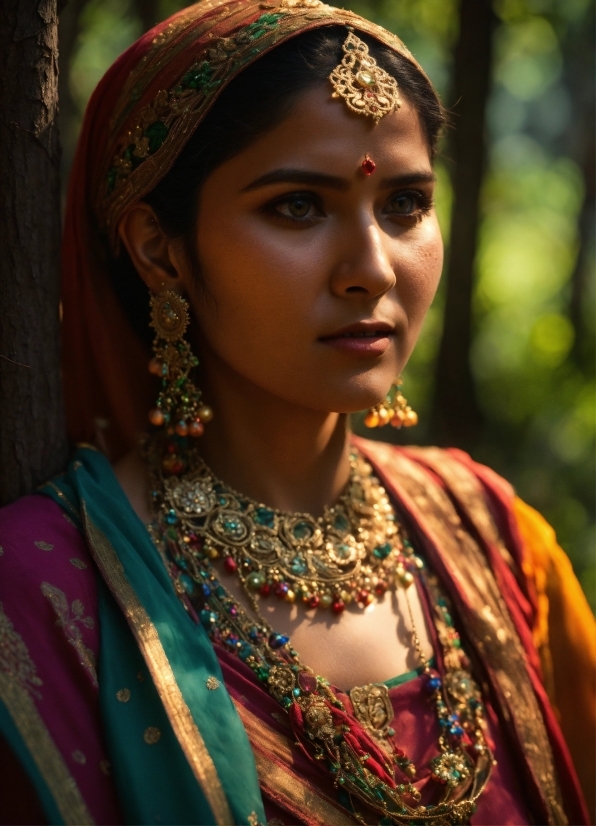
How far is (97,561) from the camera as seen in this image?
4.60 feet

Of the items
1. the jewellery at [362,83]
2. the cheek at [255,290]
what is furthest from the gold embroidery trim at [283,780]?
the jewellery at [362,83]

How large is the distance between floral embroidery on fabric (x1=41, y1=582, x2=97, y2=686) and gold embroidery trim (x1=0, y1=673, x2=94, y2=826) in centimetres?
10

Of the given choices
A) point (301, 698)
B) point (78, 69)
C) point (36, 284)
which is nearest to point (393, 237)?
point (36, 284)

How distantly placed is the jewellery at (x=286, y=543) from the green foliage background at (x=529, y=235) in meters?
2.12

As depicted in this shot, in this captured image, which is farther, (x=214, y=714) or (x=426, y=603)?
(x=426, y=603)

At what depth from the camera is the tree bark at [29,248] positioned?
1.49m

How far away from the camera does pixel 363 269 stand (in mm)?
1419

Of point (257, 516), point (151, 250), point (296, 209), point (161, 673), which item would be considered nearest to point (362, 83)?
point (296, 209)

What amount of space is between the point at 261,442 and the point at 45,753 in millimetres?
681

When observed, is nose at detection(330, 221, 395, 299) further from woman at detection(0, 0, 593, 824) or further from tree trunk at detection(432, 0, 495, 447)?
tree trunk at detection(432, 0, 495, 447)

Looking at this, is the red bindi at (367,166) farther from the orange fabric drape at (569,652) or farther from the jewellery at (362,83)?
the orange fabric drape at (569,652)

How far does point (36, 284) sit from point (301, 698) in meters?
0.85

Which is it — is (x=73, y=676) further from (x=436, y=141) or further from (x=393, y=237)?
(x=436, y=141)

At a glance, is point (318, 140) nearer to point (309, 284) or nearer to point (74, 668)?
point (309, 284)
